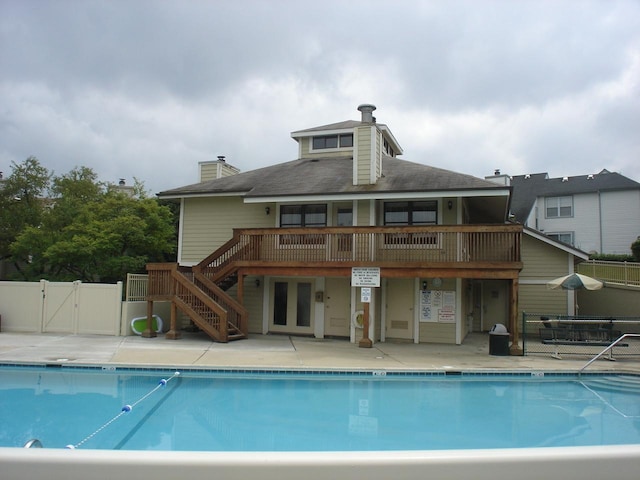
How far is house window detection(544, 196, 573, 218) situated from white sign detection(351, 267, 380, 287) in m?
23.3

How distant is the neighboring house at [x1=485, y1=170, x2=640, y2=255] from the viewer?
100ft

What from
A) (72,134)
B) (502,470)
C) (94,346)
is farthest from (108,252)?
(502,470)

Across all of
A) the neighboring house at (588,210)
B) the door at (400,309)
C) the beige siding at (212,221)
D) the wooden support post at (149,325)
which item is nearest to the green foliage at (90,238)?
the beige siding at (212,221)

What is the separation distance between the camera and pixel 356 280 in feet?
47.7

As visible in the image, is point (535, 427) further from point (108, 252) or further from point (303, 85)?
point (108, 252)

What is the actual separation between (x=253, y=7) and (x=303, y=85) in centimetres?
531

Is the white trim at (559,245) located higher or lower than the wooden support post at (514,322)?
higher

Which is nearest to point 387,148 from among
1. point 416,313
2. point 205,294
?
point 416,313

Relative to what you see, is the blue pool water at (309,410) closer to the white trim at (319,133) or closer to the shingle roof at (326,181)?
the shingle roof at (326,181)

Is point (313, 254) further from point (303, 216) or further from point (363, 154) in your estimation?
point (363, 154)

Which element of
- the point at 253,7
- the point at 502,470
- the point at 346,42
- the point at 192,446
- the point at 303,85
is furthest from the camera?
the point at 303,85

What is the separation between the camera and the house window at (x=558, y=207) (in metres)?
32.4

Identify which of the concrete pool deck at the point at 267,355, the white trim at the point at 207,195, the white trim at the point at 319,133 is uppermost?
the white trim at the point at 319,133

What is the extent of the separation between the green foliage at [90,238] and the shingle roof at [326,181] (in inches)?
167
